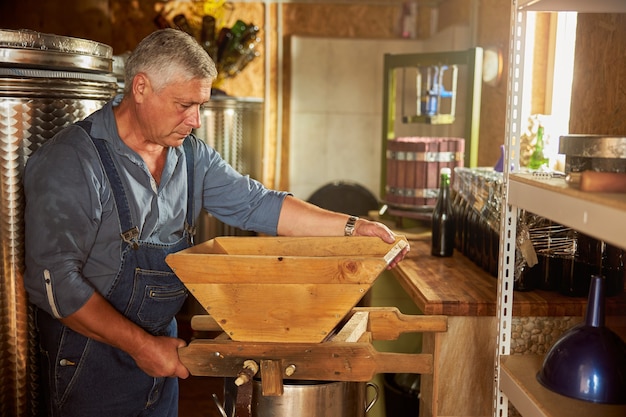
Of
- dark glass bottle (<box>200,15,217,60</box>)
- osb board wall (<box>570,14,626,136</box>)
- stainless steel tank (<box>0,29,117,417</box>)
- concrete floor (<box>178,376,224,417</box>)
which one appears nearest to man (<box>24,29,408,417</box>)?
stainless steel tank (<box>0,29,117,417</box>)

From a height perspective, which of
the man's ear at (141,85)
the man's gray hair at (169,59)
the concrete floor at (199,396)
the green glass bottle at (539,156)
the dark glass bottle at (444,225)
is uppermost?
the man's gray hair at (169,59)

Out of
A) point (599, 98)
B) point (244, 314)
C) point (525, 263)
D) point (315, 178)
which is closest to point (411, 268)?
point (525, 263)

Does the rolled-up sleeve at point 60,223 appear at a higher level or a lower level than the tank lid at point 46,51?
lower

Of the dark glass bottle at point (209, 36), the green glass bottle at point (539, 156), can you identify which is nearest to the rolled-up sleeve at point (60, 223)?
the green glass bottle at point (539, 156)

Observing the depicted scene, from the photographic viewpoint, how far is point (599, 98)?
2.41 meters

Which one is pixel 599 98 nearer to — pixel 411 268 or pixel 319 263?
pixel 411 268

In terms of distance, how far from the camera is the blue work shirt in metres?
1.88

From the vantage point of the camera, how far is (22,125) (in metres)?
2.21

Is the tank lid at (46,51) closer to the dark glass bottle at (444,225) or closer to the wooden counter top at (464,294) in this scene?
the wooden counter top at (464,294)

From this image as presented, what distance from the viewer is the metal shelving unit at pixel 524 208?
1.33 m

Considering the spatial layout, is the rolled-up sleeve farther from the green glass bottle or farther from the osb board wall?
the green glass bottle

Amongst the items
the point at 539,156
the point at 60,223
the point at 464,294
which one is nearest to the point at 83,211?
the point at 60,223

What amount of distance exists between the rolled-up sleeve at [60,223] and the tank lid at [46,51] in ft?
1.26

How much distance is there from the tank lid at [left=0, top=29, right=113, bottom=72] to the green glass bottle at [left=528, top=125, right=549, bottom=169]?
1722mm
